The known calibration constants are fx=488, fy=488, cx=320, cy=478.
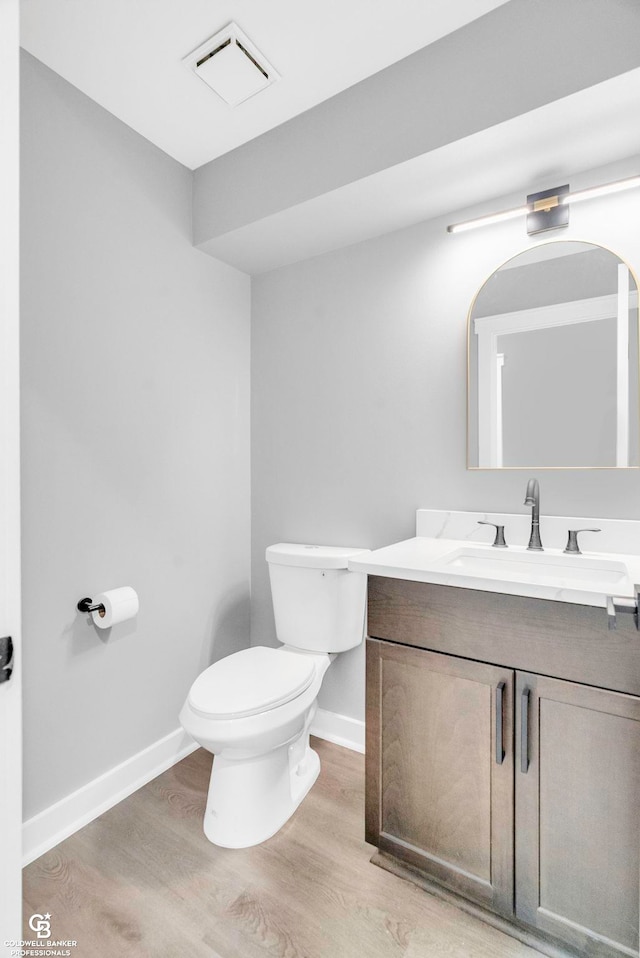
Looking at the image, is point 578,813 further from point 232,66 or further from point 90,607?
point 232,66

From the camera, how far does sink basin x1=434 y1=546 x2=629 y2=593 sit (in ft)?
4.52

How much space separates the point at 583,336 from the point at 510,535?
69 cm

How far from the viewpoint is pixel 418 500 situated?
190cm

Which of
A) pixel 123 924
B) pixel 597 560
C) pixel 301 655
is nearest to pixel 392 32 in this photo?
pixel 597 560

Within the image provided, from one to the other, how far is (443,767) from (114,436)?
1.47 m

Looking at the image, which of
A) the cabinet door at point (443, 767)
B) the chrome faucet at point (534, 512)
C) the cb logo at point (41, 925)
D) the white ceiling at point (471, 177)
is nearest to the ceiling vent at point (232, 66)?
the white ceiling at point (471, 177)

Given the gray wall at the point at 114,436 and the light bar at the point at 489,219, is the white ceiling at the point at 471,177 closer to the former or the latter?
the light bar at the point at 489,219

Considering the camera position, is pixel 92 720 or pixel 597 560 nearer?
pixel 597 560

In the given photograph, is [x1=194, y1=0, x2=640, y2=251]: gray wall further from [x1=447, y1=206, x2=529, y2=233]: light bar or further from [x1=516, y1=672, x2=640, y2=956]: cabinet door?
[x1=516, y1=672, x2=640, y2=956]: cabinet door

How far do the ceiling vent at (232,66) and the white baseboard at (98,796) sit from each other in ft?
7.63

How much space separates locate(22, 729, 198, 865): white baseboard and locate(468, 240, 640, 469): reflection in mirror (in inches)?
63.7

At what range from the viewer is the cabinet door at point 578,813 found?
42.3 inches

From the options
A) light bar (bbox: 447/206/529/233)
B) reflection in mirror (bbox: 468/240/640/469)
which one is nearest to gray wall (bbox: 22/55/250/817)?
light bar (bbox: 447/206/529/233)

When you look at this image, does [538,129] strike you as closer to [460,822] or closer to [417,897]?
[460,822]
